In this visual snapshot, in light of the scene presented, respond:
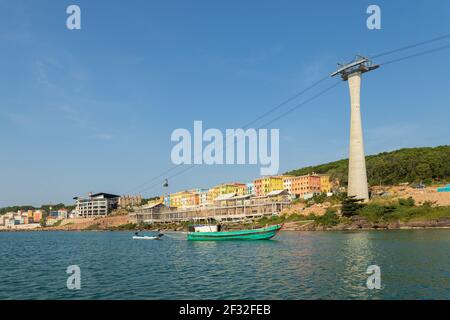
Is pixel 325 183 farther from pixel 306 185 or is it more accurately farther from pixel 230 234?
pixel 230 234

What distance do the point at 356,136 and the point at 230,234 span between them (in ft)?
163

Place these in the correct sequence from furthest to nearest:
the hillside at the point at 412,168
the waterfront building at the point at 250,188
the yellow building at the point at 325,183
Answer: the waterfront building at the point at 250,188 → the yellow building at the point at 325,183 → the hillside at the point at 412,168

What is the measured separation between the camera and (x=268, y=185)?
172 meters

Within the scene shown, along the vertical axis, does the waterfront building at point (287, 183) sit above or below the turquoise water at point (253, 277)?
above

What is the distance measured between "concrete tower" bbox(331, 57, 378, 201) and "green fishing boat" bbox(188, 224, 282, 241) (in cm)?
4061

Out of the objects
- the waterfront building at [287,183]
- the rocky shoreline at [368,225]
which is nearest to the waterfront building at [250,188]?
the waterfront building at [287,183]

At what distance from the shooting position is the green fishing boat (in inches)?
2702

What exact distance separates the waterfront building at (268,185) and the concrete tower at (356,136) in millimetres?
67141

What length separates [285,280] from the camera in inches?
Result: 1076

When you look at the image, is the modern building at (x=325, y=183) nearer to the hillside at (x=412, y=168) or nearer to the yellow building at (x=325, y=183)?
the yellow building at (x=325, y=183)

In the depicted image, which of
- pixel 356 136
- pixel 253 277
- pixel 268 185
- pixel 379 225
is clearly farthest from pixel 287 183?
pixel 253 277

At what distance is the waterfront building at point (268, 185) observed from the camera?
170 meters

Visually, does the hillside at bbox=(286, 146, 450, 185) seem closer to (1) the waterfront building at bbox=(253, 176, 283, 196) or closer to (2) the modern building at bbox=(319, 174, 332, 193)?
(2) the modern building at bbox=(319, 174, 332, 193)
